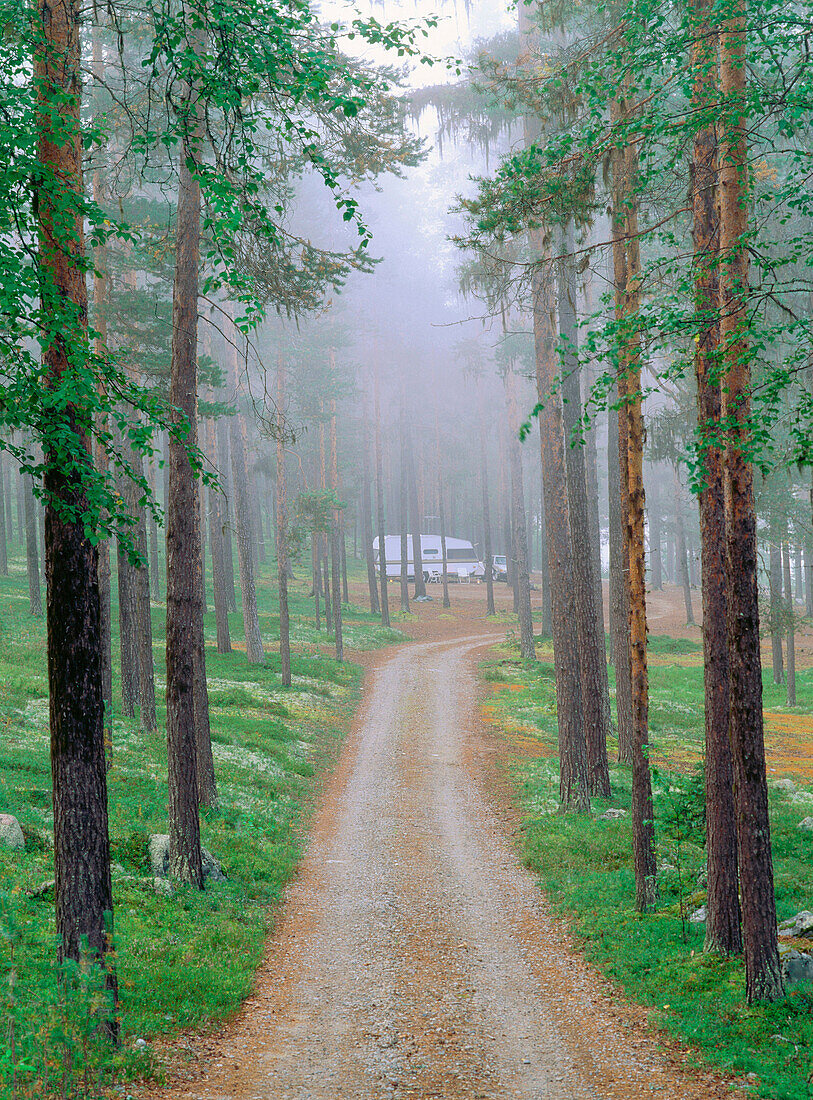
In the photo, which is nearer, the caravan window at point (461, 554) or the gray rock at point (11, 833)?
the gray rock at point (11, 833)

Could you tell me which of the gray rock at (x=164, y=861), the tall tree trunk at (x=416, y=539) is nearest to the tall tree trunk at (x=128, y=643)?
the gray rock at (x=164, y=861)

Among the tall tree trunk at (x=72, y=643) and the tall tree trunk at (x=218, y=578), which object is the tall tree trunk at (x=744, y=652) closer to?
the tall tree trunk at (x=72, y=643)

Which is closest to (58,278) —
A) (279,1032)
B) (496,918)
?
(279,1032)

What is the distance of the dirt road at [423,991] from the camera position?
19.4 feet

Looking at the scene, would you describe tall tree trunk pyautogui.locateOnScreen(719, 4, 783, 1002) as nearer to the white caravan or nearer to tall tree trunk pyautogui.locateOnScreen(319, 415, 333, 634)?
tall tree trunk pyautogui.locateOnScreen(319, 415, 333, 634)

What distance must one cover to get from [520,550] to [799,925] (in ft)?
85.8

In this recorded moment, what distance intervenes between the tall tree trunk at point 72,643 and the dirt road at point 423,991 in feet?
5.20

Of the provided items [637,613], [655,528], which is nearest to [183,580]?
[637,613]

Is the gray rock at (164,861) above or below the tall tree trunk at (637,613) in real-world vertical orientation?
below

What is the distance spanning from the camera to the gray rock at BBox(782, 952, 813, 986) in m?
6.89

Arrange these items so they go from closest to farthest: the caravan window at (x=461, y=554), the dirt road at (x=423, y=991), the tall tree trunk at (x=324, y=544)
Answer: the dirt road at (x=423, y=991) → the tall tree trunk at (x=324, y=544) → the caravan window at (x=461, y=554)

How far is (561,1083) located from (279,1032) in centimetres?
249

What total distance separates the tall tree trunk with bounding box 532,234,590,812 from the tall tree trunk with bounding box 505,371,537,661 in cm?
1167

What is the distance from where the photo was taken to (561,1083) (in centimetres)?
591
